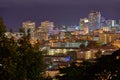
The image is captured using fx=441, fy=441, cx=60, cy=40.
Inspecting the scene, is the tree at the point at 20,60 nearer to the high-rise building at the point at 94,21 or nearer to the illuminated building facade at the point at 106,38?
the illuminated building facade at the point at 106,38

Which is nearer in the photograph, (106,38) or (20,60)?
(20,60)

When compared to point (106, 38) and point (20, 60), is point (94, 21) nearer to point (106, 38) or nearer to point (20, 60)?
point (106, 38)

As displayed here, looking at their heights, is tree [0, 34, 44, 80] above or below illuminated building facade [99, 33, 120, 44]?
above

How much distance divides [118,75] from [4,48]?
1793mm

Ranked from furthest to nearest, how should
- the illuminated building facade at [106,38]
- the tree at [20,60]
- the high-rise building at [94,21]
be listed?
the high-rise building at [94,21] < the illuminated building facade at [106,38] < the tree at [20,60]

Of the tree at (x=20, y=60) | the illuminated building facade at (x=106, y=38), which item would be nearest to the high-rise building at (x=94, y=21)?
the illuminated building facade at (x=106, y=38)

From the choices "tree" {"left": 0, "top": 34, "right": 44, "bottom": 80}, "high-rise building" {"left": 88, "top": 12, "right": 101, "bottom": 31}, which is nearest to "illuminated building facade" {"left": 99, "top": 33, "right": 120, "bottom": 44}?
"high-rise building" {"left": 88, "top": 12, "right": 101, "bottom": 31}

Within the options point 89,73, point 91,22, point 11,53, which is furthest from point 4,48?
point 91,22

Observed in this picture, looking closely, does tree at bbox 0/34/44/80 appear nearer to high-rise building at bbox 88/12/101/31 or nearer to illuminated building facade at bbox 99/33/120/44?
illuminated building facade at bbox 99/33/120/44

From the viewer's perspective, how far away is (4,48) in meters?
4.84

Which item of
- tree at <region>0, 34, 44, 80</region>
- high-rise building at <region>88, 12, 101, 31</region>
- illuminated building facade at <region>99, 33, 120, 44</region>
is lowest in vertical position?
illuminated building facade at <region>99, 33, 120, 44</region>

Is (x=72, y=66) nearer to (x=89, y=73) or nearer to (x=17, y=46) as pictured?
(x=17, y=46)

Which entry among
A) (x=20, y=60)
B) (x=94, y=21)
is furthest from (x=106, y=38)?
(x=20, y=60)

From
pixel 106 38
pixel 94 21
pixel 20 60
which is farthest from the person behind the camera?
pixel 94 21
